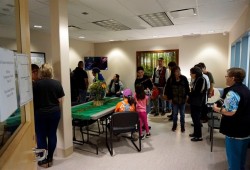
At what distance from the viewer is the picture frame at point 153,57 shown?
699 cm

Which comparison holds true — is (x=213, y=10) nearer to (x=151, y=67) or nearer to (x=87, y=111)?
(x=87, y=111)

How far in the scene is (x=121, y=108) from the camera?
3.21 m

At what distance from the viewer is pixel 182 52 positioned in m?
6.82

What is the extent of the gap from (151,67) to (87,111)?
4747mm

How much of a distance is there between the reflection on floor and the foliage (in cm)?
91

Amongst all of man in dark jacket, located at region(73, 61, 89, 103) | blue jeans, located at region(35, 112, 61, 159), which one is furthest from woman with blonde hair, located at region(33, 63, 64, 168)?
man in dark jacket, located at region(73, 61, 89, 103)

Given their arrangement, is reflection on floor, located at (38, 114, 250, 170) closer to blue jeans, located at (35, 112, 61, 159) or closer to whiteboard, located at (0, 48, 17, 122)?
blue jeans, located at (35, 112, 61, 159)

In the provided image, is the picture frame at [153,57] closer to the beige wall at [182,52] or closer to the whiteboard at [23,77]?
the beige wall at [182,52]

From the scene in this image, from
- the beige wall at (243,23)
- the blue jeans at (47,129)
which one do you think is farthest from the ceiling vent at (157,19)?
the blue jeans at (47,129)

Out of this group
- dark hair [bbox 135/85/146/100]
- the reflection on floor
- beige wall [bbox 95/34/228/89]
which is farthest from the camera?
beige wall [bbox 95/34/228/89]

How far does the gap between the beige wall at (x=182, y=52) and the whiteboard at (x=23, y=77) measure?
6.37 metres

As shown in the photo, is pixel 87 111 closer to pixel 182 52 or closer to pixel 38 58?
pixel 38 58

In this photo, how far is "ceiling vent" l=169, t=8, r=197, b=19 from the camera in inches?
142

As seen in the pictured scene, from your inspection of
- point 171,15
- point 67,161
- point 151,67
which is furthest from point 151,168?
point 151,67
